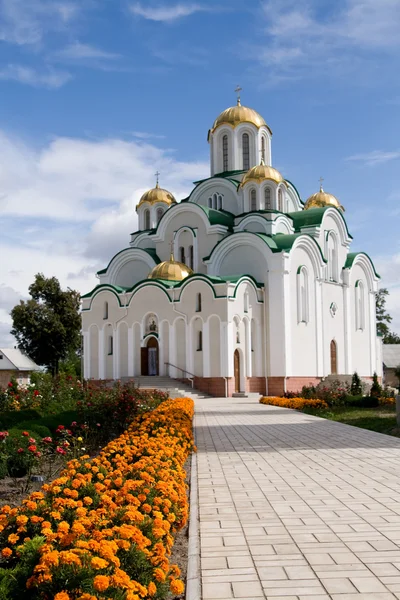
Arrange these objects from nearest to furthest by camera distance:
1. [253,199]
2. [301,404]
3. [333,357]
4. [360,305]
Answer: [301,404]
[253,199]
[333,357]
[360,305]

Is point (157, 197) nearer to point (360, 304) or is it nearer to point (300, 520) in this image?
point (360, 304)

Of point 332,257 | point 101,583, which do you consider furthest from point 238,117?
point 101,583

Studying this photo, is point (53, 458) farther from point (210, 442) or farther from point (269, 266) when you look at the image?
point (269, 266)

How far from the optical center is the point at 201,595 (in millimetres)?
3941

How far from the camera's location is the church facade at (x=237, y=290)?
103 ft

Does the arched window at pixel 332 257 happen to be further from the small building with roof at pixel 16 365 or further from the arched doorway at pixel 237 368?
the small building with roof at pixel 16 365

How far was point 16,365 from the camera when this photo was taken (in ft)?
152

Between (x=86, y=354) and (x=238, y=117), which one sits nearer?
(x=86, y=354)

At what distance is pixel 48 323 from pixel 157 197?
1208 cm

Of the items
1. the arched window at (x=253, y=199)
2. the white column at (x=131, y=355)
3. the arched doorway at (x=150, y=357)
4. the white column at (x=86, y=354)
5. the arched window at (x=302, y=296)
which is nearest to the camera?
the arched doorway at (x=150, y=357)

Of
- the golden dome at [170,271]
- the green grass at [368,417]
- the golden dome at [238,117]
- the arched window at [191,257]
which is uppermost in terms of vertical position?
the golden dome at [238,117]

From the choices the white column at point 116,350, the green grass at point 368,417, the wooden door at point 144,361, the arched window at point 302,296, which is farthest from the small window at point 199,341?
the green grass at point 368,417

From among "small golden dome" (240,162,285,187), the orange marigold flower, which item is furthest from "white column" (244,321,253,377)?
the orange marigold flower

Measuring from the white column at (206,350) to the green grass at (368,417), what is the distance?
1072 centimetres
